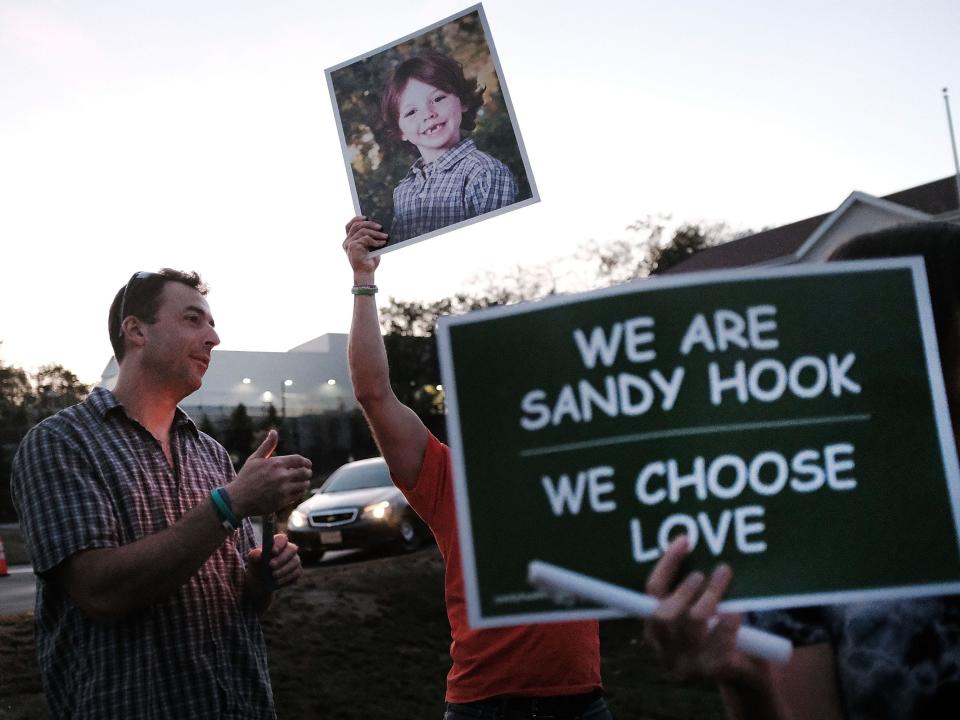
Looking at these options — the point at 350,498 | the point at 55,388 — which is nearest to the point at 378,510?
the point at 350,498

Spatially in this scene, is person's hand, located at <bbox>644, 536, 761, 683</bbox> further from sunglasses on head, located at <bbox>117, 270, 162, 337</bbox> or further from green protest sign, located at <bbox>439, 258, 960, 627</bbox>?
sunglasses on head, located at <bbox>117, 270, 162, 337</bbox>

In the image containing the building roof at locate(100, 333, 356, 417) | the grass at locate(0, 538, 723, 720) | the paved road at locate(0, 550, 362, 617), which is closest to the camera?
the grass at locate(0, 538, 723, 720)

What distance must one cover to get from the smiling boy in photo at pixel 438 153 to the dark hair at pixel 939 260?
985mm

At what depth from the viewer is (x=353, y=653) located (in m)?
6.58

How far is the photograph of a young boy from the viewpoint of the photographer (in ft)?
7.67

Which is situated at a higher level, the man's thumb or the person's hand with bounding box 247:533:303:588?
the man's thumb

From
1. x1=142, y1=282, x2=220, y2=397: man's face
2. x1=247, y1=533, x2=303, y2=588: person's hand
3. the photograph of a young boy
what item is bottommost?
x1=247, y1=533, x2=303, y2=588: person's hand

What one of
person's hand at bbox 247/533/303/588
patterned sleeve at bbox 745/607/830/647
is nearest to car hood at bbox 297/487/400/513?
person's hand at bbox 247/533/303/588

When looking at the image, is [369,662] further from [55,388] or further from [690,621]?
[55,388]

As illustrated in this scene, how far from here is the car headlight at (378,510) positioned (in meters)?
12.0

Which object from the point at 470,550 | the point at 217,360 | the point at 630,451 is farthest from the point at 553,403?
the point at 217,360

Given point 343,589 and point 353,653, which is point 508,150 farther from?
point 343,589

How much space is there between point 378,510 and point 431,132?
10.0 metres

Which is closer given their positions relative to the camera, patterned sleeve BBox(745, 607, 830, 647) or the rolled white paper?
the rolled white paper
